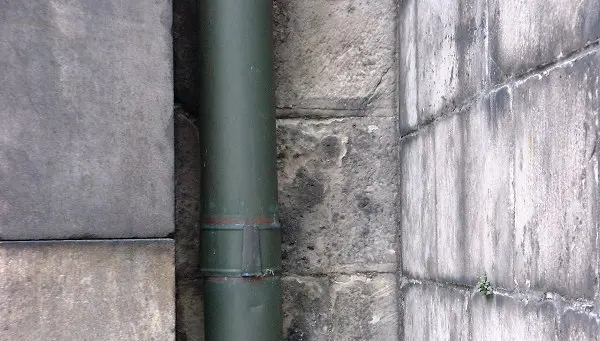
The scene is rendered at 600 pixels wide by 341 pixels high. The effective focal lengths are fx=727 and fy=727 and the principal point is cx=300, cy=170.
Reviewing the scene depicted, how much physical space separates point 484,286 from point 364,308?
0.80m

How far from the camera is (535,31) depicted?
1309 mm

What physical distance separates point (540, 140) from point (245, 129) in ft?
3.05

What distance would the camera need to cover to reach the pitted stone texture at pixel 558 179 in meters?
1.13

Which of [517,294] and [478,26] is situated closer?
[517,294]

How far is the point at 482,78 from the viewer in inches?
62.2

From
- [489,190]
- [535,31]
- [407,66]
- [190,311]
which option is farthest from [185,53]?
[535,31]

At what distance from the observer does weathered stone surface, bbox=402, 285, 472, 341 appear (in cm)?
175

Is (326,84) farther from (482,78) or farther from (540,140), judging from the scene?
(540,140)

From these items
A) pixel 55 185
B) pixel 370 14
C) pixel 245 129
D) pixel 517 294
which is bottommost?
pixel 517 294

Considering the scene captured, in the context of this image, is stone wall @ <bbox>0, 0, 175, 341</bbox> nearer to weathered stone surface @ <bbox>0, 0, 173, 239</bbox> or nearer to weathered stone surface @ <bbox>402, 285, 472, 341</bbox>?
weathered stone surface @ <bbox>0, 0, 173, 239</bbox>

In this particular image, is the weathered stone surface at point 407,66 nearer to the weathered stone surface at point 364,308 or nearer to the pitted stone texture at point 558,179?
the weathered stone surface at point 364,308

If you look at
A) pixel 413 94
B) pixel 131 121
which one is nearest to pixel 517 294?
pixel 413 94

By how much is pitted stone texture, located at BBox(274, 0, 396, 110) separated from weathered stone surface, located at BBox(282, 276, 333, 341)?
1.85 feet

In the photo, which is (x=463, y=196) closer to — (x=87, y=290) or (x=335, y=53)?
(x=335, y=53)
